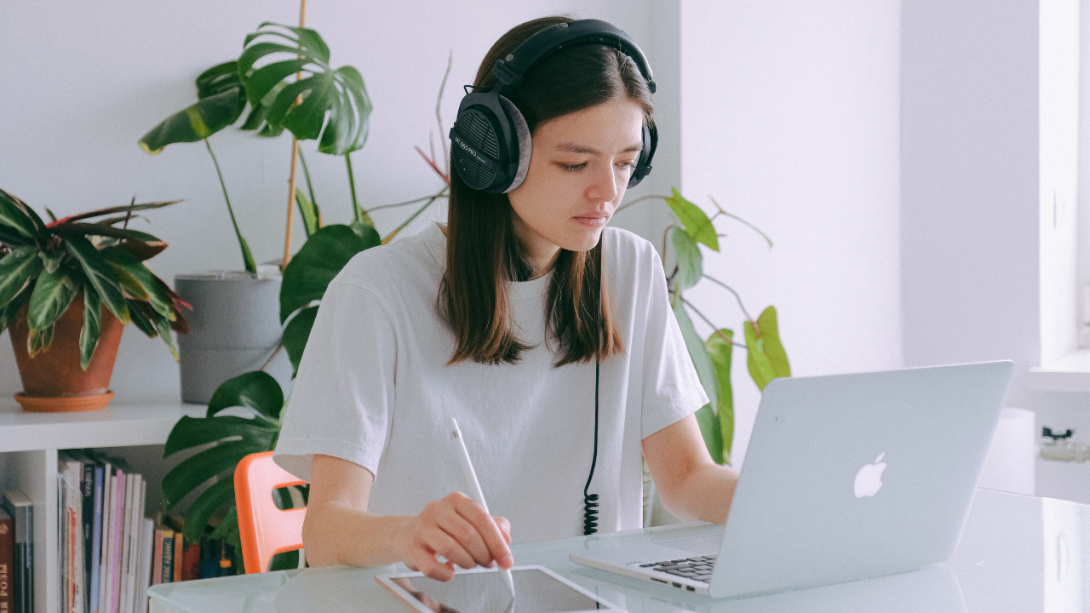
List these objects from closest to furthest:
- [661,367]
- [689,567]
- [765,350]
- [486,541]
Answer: [486,541], [689,567], [661,367], [765,350]

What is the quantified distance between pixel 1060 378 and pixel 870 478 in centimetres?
197

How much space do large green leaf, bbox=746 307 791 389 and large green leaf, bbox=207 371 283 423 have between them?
0.99 meters

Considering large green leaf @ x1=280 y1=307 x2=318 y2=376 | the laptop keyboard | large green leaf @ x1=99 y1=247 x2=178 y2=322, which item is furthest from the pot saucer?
the laptop keyboard

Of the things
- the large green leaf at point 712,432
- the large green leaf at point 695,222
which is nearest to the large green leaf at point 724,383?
the large green leaf at point 712,432

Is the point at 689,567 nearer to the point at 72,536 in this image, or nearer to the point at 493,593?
the point at 493,593

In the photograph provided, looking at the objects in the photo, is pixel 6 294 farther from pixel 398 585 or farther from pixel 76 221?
pixel 398 585

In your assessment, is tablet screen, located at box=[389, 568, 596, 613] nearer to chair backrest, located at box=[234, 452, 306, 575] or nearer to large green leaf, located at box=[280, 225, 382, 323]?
chair backrest, located at box=[234, 452, 306, 575]

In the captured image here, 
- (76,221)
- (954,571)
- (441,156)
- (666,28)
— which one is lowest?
(954,571)

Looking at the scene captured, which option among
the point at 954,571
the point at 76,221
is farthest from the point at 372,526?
the point at 76,221

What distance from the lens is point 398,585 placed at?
0.77 metres

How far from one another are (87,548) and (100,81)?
88cm

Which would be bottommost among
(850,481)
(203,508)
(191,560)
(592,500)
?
(191,560)

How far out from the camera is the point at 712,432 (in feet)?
6.37

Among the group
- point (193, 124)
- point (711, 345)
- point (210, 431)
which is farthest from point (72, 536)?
point (711, 345)
